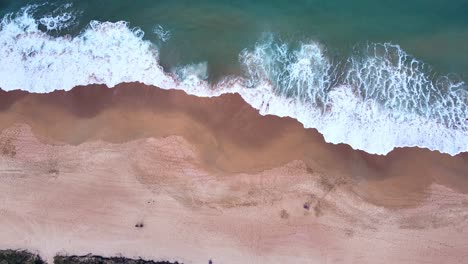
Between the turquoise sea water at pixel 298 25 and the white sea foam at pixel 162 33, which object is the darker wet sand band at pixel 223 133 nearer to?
the turquoise sea water at pixel 298 25

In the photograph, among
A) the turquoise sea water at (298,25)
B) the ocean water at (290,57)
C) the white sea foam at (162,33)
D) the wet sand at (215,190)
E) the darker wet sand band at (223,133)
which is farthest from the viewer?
the white sea foam at (162,33)

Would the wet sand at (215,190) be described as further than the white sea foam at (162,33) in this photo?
No

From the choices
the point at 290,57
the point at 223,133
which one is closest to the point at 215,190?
the point at 223,133

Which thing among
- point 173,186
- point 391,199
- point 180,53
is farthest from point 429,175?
point 180,53

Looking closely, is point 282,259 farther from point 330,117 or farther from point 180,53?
point 180,53

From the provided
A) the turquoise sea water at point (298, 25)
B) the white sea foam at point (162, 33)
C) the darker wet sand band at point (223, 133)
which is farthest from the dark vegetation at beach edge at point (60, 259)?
the white sea foam at point (162, 33)

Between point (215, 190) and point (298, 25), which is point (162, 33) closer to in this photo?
point (298, 25)
